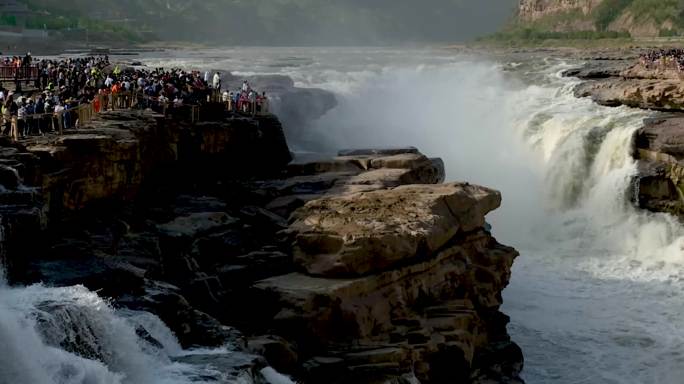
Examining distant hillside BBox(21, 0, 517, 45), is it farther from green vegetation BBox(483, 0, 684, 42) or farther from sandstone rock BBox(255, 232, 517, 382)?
sandstone rock BBox(255, 232, 517, 382)

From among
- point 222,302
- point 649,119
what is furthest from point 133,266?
point 649,119

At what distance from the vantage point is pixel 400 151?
26734 millimetres

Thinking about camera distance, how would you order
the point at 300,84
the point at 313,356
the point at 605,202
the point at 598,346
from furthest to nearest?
the point at 300,84
the point at 605,202
the point at 598,346
the point at 313,356

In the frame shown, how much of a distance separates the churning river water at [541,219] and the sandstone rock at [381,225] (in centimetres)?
358

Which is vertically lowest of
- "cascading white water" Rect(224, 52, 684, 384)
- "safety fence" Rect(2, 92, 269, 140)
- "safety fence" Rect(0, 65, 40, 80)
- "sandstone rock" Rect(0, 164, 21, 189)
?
"cascading white water" Rect(224, 52, 684, 384)

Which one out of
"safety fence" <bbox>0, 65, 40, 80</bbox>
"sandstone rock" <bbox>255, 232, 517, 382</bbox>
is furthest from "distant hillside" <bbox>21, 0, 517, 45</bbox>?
"sandstone rock" <bbox>255, 232, 517, 382</bbox>

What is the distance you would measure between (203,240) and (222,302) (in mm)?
1838

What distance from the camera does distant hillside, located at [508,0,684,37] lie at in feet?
294

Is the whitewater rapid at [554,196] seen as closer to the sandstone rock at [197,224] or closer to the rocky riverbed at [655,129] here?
the rocky riverbed at [655,129]

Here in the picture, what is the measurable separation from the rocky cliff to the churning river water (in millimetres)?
1298

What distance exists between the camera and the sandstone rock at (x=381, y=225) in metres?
18.2

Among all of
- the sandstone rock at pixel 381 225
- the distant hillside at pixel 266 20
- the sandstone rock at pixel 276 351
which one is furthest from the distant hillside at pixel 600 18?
the sandstone rock at pixel 276 351

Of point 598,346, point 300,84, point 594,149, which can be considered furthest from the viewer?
point 300,84

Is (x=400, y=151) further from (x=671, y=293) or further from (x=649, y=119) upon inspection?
(x=649, y=119)
